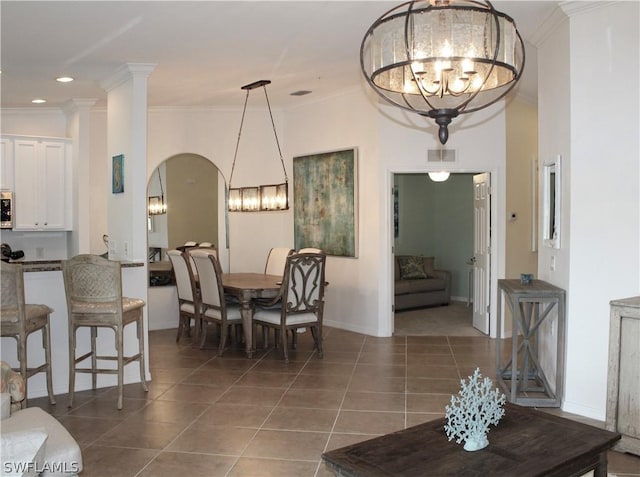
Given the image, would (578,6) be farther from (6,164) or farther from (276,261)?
(6,164)

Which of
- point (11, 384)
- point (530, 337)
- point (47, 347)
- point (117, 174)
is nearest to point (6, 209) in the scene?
point (117, 174)

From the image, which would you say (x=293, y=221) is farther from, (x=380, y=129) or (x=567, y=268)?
(x=567, y=268)

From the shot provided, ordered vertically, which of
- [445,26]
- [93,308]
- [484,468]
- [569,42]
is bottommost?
[484,468]

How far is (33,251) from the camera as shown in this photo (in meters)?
7.44

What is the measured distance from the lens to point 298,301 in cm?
595

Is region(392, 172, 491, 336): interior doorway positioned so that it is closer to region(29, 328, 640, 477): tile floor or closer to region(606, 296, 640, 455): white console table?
region(29, 328, 640, 477): tile floor

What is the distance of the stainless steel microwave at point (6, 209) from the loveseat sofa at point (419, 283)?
5.19m

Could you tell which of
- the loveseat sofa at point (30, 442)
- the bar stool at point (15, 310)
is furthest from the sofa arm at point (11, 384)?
the bar stool at point (15, 310)

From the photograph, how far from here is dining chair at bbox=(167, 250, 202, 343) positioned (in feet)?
21.5

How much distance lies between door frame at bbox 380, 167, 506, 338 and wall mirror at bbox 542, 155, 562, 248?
2.13 metres

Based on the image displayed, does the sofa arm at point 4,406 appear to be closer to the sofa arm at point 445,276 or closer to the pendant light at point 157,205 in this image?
the pendant light at point 157,205

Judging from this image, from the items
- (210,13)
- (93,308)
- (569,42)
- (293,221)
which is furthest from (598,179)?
(293,221)

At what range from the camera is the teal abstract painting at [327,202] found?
7.29 metres

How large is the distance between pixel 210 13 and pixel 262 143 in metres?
3.95
